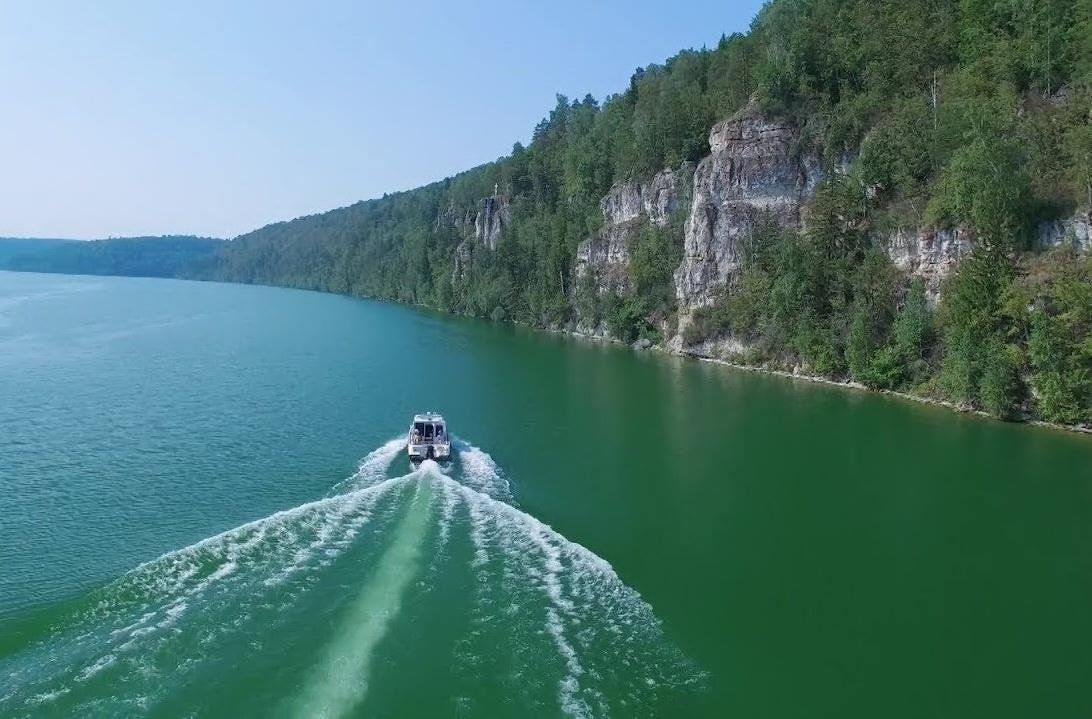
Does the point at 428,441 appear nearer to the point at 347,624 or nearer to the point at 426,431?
the point at 426,431

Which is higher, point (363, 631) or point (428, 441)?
point (428, 441)

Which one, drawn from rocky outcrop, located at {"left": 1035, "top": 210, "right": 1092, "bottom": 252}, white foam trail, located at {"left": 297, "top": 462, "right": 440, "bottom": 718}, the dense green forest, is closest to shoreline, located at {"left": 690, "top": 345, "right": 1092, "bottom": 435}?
the dense green forest

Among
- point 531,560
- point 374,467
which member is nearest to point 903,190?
point 374,467

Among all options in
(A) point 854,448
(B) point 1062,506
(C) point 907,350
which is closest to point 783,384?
(C) point 907,350

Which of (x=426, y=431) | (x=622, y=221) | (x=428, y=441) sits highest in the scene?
(x=622, y=221)

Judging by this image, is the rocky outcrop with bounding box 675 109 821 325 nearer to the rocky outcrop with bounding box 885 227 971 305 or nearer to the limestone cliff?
the limestone cliff

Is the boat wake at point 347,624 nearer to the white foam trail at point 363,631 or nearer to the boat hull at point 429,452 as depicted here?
the white foam trail at point 363,631

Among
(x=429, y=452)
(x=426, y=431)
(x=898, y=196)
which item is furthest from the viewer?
(x=898, y=196)

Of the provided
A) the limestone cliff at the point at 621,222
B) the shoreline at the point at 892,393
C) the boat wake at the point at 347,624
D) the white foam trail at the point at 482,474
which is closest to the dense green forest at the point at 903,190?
the shoreline at the point at 892,393
